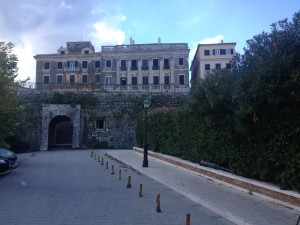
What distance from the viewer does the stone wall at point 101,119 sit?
132 ft

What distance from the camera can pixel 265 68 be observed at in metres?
8.99

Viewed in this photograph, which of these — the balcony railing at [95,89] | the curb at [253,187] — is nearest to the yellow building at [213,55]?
the balcony railing at [95,89]

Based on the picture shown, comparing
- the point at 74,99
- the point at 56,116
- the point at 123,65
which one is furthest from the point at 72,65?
the point at 56,116

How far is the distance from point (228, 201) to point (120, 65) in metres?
56.5

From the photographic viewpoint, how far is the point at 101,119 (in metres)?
41.5

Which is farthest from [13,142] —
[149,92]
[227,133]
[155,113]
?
[227,133]

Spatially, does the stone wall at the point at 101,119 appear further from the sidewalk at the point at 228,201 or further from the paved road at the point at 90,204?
the sidewalk at the point at 228,201

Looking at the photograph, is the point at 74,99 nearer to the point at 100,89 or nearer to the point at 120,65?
the point at 100,89

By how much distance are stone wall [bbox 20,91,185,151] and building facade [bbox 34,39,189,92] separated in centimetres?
2001

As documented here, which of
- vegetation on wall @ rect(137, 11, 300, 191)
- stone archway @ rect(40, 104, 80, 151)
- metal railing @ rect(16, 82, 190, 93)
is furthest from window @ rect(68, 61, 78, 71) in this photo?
vegetation on wall @ rect(137, 11, 300, 191)

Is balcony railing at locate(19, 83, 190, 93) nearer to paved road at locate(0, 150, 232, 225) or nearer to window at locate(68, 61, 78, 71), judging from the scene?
window at locate(68, 61, 78, 71)

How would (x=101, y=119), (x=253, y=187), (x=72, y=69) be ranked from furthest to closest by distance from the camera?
(x=72, y=69) < (x=101, y=119) < (x=253, y=187)

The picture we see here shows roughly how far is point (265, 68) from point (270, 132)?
220 centimetres

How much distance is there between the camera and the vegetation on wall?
8.95 metres
